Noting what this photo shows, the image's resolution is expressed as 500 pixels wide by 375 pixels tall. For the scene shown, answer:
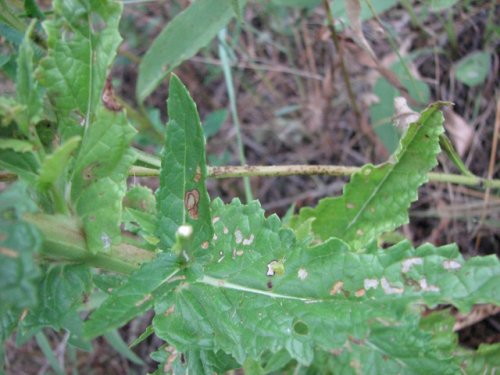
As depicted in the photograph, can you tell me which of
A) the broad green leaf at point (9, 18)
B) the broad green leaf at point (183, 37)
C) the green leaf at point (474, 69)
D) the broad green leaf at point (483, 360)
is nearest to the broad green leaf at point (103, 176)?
the broad green leaf at point (9, 18)

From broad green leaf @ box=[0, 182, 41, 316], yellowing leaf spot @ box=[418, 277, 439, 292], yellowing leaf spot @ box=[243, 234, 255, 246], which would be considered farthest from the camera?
yellowing leaf spot @ box=[243, 234, 255, 246]

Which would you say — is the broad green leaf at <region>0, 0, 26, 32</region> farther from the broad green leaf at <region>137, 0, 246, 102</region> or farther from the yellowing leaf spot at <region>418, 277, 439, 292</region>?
the yellowing leaf spot at <region>418, 277, 439, 292</region>

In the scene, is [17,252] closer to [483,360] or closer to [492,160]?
[483,360]

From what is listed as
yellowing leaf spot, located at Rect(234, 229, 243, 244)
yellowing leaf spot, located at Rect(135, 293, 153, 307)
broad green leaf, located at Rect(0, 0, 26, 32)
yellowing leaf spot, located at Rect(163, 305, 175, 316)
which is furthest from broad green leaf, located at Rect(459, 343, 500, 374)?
broad green leaf, located at Rect(0, 0, 26, 32)

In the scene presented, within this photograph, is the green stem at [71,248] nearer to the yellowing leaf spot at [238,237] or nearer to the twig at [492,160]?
the yellowing leaf spot at [238,237]

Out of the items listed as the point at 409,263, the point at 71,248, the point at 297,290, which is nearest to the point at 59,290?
the point at 71,248

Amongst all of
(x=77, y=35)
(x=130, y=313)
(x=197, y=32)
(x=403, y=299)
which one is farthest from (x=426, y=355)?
(x=197, y=32)
